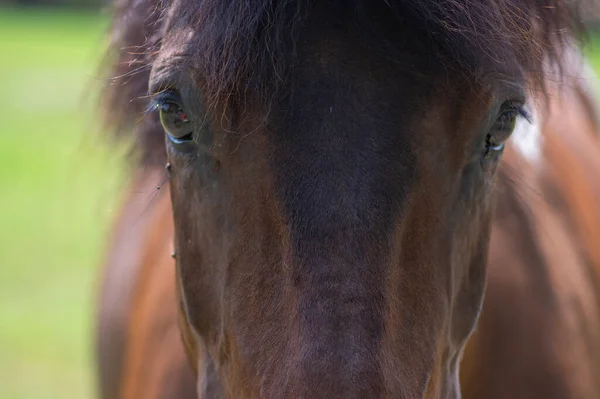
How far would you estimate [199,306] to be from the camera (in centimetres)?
171

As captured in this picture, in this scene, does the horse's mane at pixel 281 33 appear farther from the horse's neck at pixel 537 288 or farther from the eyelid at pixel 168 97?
the horse's neck at pixel 537 288

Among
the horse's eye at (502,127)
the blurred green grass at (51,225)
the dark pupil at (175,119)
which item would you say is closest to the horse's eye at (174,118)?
the dark pupil at (175,119)

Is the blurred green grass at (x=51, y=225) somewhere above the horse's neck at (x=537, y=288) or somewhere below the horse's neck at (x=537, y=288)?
below

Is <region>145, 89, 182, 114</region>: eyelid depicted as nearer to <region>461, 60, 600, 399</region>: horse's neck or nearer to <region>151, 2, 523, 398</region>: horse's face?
<region>151, 2, 523, 398</region>: horse's face

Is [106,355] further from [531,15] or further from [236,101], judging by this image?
[531,15]

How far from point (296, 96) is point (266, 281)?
1.00 feet

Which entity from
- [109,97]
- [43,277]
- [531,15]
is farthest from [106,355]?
[43,277]

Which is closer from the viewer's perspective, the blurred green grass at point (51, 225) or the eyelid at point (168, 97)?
Answer: the eyelid at point (168, 97)

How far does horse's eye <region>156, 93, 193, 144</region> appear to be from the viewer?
161cm

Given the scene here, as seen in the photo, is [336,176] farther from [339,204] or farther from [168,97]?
[168,97]

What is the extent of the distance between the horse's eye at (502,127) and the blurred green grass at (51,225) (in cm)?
85

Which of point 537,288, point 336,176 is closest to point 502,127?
point 336,176

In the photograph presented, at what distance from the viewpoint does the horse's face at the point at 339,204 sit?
4.49ft

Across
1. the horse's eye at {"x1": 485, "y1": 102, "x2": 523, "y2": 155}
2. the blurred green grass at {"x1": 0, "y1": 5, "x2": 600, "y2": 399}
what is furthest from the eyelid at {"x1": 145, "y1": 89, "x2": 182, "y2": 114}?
the blurred green grass at {"x1": 0, "y1": 5, "x2": 600, "y2": 399}
